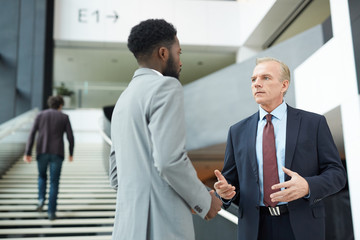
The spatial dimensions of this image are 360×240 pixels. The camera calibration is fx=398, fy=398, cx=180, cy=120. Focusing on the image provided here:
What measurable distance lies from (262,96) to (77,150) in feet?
32.9

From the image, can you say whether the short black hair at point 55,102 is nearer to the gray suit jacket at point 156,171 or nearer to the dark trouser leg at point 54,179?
the dark trouser leg at point 54,179

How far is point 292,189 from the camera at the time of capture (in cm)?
166

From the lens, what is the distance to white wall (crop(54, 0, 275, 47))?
1289 centimetres

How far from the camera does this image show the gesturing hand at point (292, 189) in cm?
165

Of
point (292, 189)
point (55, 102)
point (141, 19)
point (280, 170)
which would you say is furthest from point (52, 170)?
point (141, 19)

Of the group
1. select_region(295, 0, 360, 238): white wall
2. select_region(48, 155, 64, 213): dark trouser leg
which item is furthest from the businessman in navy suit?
select_region(48, 155, 64, 213): dark trouser leg

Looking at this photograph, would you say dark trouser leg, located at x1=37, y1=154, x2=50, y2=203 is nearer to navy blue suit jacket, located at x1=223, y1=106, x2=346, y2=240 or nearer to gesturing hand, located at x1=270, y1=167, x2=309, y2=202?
navy blue suit jacket, located at x1=223, y1=106, x2=346, y2=240

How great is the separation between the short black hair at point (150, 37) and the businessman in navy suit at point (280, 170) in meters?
0.52

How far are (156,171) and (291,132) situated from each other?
2.30 ft

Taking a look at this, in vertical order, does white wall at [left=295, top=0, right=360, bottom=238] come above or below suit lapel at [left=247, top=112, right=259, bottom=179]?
above

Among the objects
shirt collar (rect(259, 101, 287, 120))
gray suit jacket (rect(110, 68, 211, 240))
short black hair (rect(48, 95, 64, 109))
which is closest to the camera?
gray suit jacket (rect(110, 68, 211, 240))

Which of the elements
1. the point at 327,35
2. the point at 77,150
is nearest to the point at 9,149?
the point at 77,150

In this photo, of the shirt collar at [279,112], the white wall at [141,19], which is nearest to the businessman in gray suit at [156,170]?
the shirt collar at [279,112]

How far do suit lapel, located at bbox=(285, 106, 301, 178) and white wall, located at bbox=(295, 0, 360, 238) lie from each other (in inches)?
139
